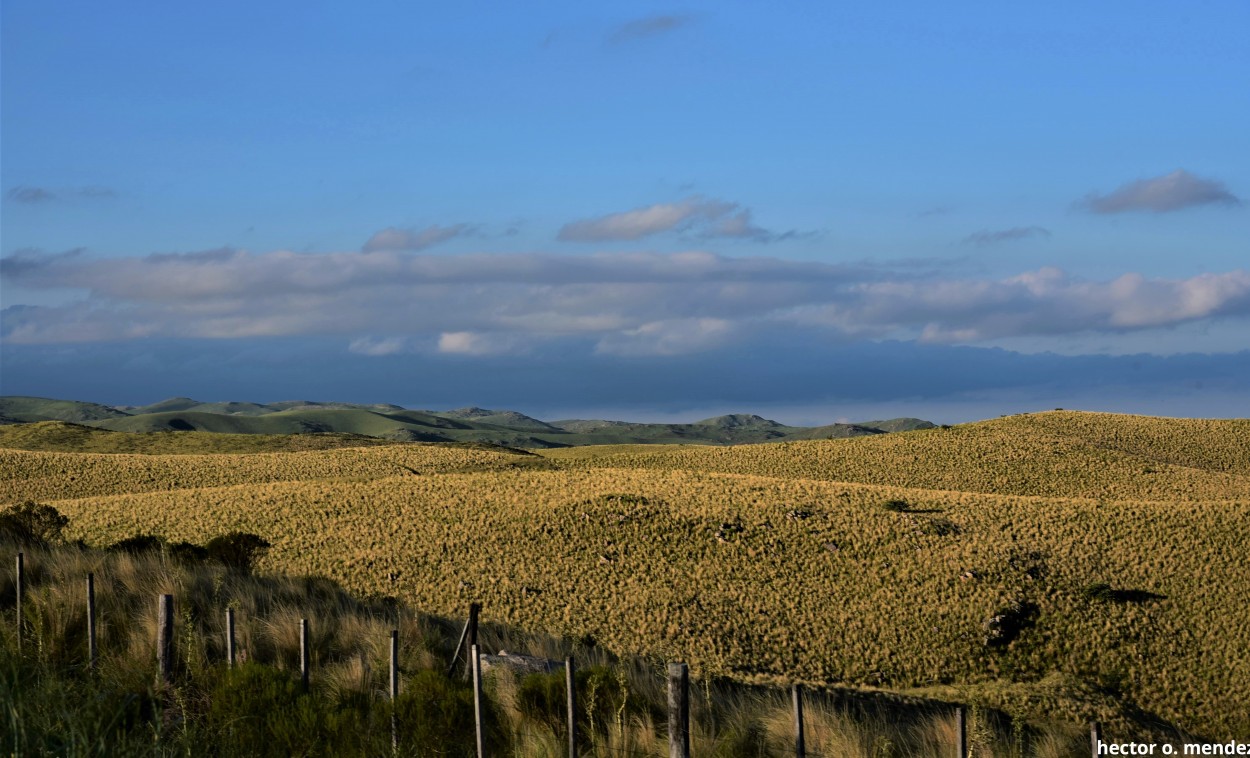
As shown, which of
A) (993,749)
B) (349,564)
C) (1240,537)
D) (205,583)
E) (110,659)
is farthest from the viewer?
(1240,537)

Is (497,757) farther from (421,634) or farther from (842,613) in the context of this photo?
(842,613)

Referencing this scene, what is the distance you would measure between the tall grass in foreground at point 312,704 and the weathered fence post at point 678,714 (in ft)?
5.47

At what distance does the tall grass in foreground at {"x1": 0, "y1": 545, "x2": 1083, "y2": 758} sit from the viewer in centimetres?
1166

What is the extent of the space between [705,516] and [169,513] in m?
33.1

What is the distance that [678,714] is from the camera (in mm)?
10625

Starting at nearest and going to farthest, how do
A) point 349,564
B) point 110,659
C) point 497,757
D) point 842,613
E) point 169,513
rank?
point 497,757 → point 110,659 → point 842,613 → point 349,564 → point 169,513

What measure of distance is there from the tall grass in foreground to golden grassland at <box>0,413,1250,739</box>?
20.6 meters

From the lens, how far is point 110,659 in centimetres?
1497

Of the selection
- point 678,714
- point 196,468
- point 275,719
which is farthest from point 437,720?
point 196,468

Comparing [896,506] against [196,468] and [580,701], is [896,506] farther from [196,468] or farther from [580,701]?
[196,468]

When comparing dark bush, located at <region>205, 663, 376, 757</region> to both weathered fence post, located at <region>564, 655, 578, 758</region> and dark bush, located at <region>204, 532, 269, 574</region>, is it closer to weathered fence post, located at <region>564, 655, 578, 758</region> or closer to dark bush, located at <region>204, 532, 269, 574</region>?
weathered fence post, located at <region>564, 655, 578, 758</region>

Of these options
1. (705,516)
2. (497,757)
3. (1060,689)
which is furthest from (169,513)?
(497,757)

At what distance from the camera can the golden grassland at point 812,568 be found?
138ft

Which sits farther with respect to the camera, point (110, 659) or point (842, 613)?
point (842, 613)
